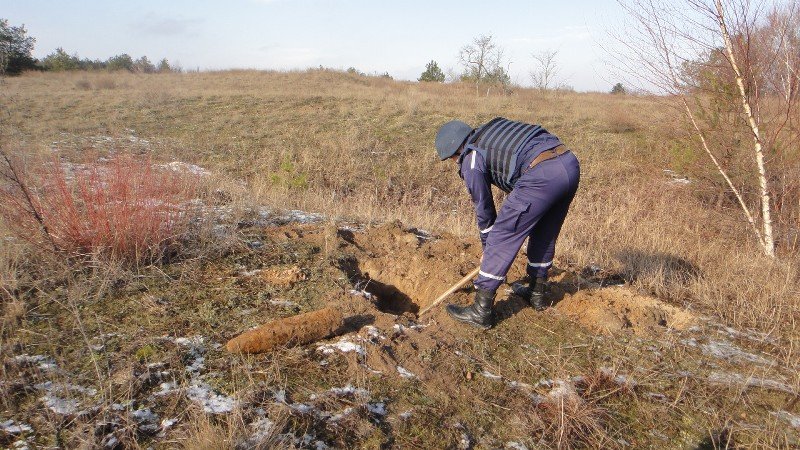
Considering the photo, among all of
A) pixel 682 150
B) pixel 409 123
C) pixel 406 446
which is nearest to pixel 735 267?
pixel 406 446

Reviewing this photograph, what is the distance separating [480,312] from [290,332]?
4.36 feet

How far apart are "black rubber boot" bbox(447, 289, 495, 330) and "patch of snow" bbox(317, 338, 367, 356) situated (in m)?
0.83

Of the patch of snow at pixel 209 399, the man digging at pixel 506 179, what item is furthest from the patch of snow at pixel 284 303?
the man digging at pixel 506 179

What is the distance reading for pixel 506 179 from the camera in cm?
347

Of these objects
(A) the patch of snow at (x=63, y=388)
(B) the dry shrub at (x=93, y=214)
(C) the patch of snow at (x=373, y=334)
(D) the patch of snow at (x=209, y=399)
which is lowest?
(D) the patch of snow at (x=209, y=399)

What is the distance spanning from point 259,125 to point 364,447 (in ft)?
43.9

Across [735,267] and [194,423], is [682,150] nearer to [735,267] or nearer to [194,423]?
[735,267]

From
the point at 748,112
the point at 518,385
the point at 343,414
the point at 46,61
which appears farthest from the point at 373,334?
the point at 46,61

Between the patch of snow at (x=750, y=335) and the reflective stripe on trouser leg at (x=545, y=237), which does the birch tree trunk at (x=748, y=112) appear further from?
the reflective stripe on trouser leg at (x=545, y=237)

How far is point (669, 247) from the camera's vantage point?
585 centimetres

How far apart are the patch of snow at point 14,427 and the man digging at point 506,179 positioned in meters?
2.48

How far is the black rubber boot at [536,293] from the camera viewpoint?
391cm

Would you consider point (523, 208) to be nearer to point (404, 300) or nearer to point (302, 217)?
point (404, 300)

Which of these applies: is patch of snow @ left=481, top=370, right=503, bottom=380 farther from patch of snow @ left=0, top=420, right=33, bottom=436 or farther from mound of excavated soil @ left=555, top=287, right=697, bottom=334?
patch of snow @ left=0, top=420, right=33, bottom=436
